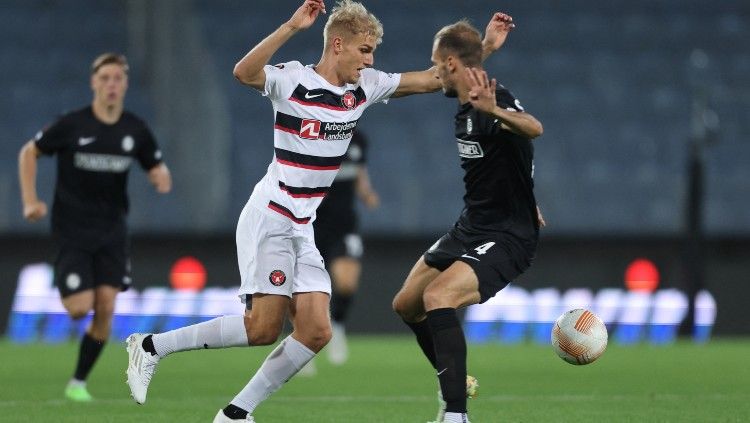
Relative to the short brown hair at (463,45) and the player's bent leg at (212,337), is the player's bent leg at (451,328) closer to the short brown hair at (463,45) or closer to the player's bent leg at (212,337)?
the player's bent leg at (212,337)

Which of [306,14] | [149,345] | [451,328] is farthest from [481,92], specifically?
[149,345]

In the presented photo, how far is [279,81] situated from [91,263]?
2910 millimetres

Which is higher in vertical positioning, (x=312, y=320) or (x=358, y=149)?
(x=358, y=149)

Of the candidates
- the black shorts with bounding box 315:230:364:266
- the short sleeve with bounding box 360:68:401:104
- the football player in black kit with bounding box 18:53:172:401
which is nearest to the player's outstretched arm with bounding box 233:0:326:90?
the short sleeve with bounding box 360:68:401:104

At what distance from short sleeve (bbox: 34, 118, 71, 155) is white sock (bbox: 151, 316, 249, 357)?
2.70 m

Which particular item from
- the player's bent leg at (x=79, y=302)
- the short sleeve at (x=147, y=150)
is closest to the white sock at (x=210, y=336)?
the player's bent leg at (x=79, y=302)

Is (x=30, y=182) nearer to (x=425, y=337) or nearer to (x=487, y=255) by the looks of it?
(x=425, y=337)

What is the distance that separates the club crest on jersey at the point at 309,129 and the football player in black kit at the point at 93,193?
8.58 feet

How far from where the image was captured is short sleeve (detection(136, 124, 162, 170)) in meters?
9.12

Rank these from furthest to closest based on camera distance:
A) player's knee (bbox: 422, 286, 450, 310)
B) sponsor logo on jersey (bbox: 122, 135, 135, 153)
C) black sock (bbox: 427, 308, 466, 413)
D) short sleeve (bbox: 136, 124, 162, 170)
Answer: short sleeve (bbox: 136, 124, 162, 170) < sponsor logo on jersey (bbox: 122, 135, 135, 153) < player's knee (bbox: 422, 286, 450, 310) < black sock (bbox: 427, 308, 466, 413)

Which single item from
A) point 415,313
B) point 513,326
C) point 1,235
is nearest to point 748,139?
point 513,326

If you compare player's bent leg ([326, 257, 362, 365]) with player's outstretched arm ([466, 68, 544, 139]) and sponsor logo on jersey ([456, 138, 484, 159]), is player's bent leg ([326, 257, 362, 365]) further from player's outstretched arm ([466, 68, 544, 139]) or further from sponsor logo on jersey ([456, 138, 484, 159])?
player's outstretched arm ([466, 68, 544, 139])

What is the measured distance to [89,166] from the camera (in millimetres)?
8953

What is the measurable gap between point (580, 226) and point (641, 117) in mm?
2932
